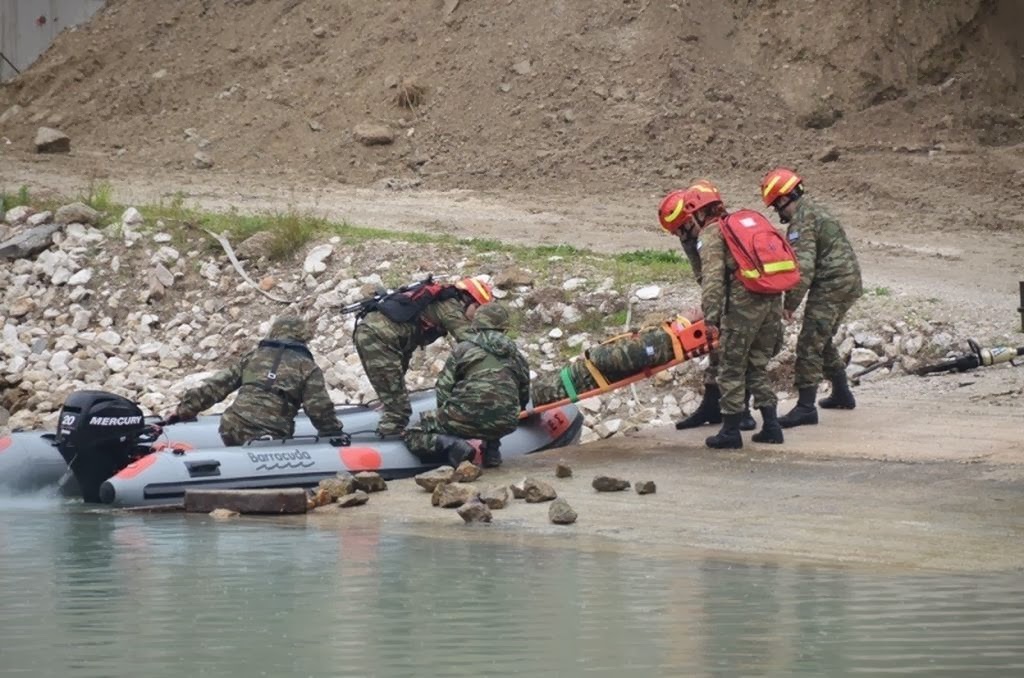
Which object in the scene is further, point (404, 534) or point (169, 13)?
point (169, 13)

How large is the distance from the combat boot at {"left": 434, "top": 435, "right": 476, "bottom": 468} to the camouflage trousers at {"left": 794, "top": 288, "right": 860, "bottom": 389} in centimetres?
253

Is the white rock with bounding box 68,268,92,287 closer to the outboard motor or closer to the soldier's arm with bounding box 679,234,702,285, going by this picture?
the outboard motor

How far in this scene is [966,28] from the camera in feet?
90.3

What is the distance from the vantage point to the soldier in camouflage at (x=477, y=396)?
13445 millimetres

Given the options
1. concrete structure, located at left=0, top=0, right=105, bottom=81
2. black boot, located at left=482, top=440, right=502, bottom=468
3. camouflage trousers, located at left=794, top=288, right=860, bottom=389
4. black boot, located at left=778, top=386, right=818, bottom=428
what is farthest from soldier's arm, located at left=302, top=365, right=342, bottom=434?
concrete structure, located at left=0, top=0, right=105, bottom=81

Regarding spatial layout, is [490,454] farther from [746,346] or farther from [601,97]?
[601,97]

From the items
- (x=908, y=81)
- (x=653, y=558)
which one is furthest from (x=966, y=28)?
(x=653, y=558)

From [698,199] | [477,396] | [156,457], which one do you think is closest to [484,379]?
[477,396]

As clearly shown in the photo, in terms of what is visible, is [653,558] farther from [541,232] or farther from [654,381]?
[541,232]

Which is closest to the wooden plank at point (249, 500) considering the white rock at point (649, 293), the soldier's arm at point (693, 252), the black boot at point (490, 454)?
the black boot at point (490, 454)

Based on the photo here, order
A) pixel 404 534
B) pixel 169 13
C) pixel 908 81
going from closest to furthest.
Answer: pixel 404 534
pixel 908 81
pixel 169 13

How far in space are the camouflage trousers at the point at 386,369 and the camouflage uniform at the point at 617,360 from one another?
1.03 metres

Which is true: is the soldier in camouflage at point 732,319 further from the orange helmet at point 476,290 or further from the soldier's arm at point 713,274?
the orange helmet at point 476,290

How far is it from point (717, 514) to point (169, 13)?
22.0 metres
